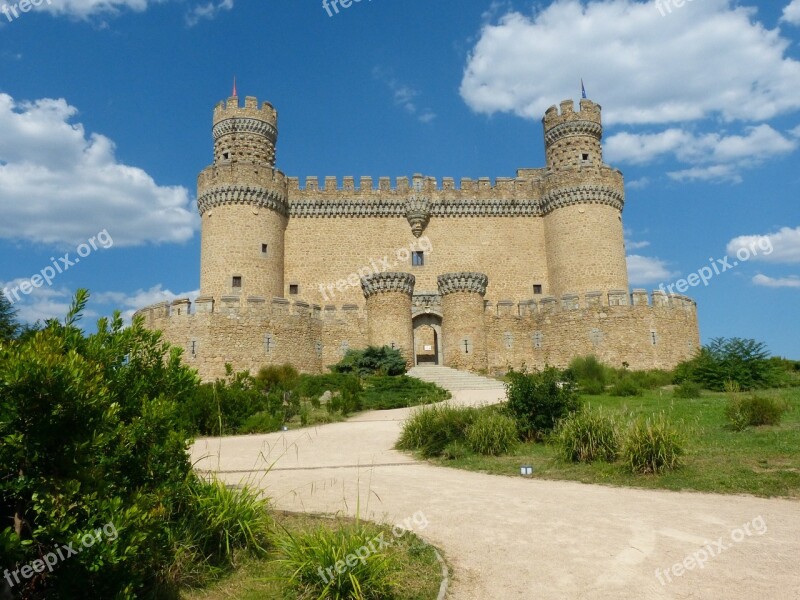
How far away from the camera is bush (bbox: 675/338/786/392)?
19453 mm

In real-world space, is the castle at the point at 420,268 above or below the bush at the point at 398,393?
above

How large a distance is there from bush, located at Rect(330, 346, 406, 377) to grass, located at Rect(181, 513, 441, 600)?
18360mm

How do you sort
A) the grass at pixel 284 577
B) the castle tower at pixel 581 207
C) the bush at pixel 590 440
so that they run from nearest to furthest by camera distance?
the grass at pixel 284 577 → the bush at pixel 590 440 → the castle tower at pixel 581 207

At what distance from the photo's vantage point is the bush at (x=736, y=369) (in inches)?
766

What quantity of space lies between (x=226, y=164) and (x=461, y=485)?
81.7 feet

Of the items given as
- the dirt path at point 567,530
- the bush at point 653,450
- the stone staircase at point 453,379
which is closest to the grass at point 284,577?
the dirt path at point 567,530

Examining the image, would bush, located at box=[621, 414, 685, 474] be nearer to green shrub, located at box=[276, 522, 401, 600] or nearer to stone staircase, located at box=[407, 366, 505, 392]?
green shrub, located at box=[276, 522, 401, 600]

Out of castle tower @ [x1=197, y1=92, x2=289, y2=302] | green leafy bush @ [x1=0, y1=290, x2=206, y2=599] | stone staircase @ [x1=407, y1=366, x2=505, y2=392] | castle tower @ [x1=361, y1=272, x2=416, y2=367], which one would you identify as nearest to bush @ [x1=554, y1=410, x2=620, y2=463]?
green leafy bush @ [x1=0, y1=290, x2=206, y2=599]

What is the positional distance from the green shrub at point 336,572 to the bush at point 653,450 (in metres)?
5.05

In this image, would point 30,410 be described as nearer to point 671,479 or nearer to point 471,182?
point 671,479

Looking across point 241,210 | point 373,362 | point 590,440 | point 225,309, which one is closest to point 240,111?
point 241,210

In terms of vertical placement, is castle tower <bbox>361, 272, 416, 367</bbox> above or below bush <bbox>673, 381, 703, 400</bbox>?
above

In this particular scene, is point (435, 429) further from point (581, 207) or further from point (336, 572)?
point (581, 207)

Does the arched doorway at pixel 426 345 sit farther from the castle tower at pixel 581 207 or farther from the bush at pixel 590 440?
the bush at pixel 590 440
